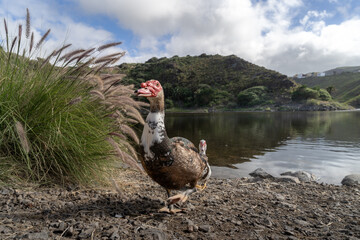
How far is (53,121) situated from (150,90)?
1.84 meters

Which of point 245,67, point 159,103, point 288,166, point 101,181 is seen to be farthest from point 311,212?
point 245,67

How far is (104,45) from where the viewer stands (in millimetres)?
3682

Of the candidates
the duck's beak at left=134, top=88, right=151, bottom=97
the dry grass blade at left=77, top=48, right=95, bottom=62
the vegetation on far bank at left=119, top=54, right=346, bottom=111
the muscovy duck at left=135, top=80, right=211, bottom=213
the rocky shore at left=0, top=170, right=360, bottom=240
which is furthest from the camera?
the vegetation on far bank at left=119, top=54, right=346, bottom=111

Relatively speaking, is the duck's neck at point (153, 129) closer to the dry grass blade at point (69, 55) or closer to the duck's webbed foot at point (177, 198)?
the duck's webbed foot at point (177, 198)

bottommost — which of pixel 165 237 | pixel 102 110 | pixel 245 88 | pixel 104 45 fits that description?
pixel 165 237

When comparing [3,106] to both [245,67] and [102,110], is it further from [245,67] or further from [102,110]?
[245,67]

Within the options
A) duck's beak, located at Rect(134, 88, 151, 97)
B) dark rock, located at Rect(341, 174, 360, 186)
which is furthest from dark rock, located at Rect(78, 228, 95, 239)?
dark rock, located at Rect(341, 174, 360, 186)

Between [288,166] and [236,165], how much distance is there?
2.28 m

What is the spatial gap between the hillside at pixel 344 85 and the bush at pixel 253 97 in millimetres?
55827

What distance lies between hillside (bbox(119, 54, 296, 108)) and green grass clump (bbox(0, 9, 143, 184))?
7183 cm

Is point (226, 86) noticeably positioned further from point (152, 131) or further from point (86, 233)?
point (86, 233)

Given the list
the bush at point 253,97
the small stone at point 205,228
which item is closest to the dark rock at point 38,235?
the small stone at point 205,228

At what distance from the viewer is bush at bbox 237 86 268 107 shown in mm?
77188

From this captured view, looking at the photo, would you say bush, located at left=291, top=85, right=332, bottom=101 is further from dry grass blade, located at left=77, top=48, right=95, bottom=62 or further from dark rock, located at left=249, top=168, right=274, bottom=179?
dry grass blade, located at left=77, top=48, right=95, bottom=62
